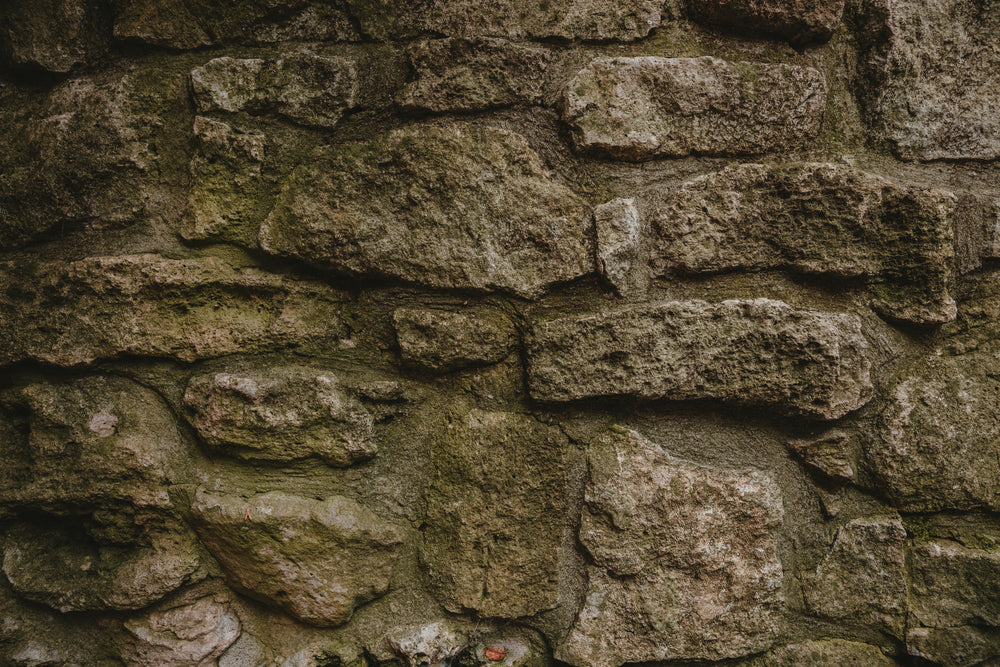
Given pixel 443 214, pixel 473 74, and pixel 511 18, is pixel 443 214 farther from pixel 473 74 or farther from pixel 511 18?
pixel 511 18

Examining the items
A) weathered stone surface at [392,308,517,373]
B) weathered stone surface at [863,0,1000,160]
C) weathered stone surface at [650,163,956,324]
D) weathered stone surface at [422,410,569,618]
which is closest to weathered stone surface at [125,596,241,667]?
weathered stone surface at [422,410,569,618]

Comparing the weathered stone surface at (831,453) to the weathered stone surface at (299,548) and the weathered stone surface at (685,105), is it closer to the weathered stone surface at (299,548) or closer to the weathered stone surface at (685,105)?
the weathered stone surface at (685,105)

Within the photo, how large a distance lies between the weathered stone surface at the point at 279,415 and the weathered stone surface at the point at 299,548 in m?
0.08

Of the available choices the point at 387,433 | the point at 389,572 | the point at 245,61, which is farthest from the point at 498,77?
the point at 389,572

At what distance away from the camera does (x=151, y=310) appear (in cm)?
96

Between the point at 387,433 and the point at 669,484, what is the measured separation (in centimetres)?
49

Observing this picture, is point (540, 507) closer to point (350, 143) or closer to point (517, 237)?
point (517, 237)

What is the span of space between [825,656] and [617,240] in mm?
804

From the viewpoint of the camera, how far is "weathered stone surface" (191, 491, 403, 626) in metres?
0.95

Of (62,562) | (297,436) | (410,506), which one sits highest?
(297,436)

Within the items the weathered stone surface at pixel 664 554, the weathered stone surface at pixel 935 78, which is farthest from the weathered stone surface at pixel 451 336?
the weathered stone surface at pixel 935 78

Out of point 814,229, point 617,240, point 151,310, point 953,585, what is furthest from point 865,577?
point 151,310

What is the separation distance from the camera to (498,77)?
0.96m

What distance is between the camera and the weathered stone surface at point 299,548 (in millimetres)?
950
